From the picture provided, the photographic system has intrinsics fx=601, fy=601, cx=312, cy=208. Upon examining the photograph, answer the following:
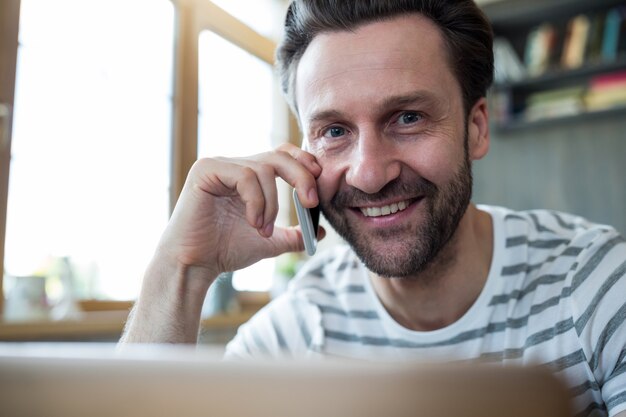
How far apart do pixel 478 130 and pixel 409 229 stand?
0.35 metres

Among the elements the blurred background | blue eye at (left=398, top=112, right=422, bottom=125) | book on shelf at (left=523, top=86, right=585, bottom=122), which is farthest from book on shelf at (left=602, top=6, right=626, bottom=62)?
blue eye at (left=398, top=112, right=422, bottom=125)

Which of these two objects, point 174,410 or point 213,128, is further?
point 213,128

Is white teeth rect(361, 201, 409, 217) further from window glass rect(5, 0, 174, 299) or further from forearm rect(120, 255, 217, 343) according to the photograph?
window glass rect(5, 0, 174, 299)

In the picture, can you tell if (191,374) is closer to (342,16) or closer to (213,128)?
(342,16)

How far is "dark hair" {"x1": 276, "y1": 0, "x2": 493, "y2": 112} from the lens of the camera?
3.92ft

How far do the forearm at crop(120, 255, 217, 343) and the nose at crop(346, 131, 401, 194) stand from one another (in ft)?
1.21

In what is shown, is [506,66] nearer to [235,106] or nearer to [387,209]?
[235,106]

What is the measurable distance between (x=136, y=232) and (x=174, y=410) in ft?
7.82

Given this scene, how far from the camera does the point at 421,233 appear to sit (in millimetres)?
1171

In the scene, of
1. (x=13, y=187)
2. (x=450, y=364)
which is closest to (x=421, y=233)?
(x=450, y=364)

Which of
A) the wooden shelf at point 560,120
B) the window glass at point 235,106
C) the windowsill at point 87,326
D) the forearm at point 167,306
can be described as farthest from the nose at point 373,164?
the wooden shelf at point 560,120

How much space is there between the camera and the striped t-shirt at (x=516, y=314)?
100 centimetres

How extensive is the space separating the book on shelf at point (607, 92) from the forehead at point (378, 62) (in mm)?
2157

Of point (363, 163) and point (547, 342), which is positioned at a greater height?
point (363, 163)
